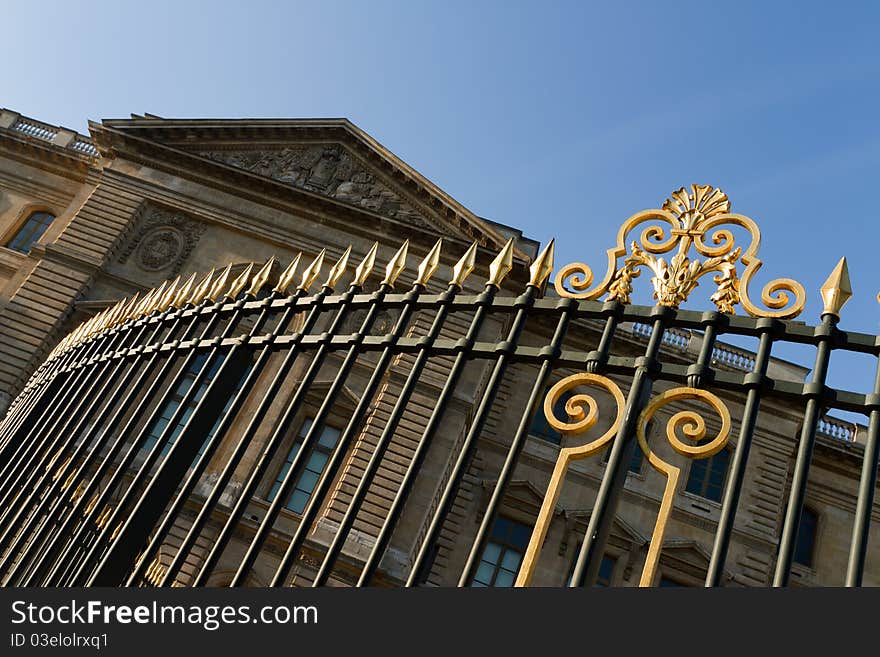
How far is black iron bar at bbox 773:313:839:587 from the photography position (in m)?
2.75

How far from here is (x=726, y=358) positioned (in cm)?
2000

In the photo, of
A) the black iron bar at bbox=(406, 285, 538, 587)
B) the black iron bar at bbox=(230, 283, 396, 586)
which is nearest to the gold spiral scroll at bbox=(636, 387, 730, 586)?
the black iron bar at bbox=(406, 285, 538, 587)

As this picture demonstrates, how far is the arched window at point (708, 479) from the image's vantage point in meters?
19.5

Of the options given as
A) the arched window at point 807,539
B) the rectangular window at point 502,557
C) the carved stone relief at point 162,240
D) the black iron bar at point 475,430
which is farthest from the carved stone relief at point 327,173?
the black iron bar at point 475,430

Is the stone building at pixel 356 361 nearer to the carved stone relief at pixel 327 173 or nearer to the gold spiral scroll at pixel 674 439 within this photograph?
the carved stone relief at pixel 327 173

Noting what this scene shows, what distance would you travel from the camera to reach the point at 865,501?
2768 millimetres

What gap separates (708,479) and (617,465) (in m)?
18.0

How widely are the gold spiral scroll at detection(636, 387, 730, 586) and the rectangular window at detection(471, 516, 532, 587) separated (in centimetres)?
1522

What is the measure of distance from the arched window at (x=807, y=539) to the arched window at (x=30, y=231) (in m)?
21.8

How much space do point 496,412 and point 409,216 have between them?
5783 millimetres

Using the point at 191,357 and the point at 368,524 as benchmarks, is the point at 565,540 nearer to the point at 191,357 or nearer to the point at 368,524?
the point at 368,524

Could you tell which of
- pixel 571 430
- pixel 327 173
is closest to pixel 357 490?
pixel 571 430

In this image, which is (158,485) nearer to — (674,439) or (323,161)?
(674,439)

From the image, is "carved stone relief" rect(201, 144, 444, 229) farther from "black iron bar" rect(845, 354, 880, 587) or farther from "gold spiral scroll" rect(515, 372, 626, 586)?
"black iron bar" rect(845, 354, 880, 587)
